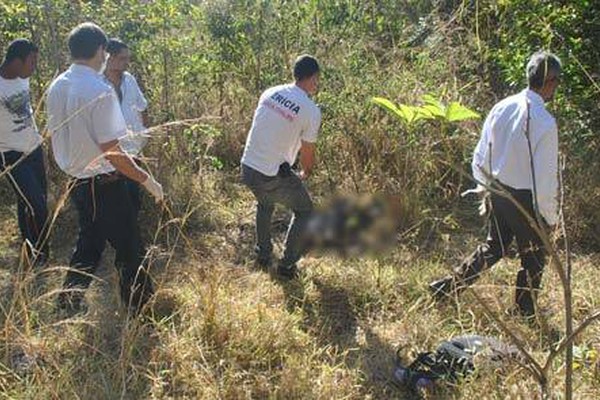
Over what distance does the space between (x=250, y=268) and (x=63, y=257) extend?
1.39 m

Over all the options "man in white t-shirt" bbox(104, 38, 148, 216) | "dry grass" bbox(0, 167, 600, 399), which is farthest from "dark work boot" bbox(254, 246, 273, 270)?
"man in white t-shirt" bbox(104, 38, 148, 216)

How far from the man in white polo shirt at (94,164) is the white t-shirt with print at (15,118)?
96 cm

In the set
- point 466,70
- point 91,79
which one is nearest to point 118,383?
point 91,79

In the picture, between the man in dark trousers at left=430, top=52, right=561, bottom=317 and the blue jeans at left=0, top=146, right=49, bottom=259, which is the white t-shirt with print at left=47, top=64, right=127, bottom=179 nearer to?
the blue jeans at left=0, top=146, right=49, bottom=259

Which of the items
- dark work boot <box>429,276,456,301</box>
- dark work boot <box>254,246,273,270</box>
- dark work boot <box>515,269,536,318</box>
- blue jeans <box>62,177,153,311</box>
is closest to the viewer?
blue jeans <box>62,177,153,311</box>

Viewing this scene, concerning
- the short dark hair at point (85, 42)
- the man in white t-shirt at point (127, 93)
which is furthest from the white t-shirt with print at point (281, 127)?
the short dark hair at point (85, 42)

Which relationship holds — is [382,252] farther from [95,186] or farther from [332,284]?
[95,186]

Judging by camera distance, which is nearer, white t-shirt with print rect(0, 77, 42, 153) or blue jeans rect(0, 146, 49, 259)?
white t-shirt with print rect(0, 77, 42, 153)

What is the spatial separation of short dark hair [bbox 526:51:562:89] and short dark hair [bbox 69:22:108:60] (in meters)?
2.23

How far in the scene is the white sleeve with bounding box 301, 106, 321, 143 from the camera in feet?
14.1

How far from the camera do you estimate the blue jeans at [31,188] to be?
448cm

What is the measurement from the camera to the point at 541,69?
11.6 ft

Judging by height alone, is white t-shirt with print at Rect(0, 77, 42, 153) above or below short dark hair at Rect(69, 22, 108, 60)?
below

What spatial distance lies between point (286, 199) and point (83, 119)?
1.56 m
